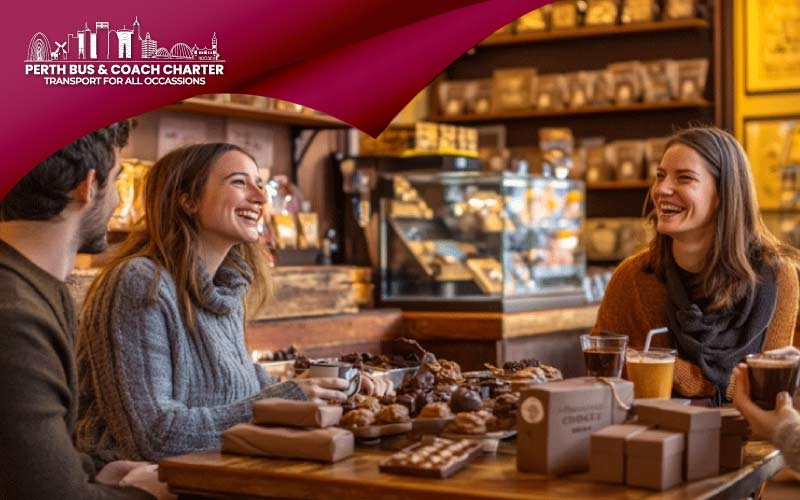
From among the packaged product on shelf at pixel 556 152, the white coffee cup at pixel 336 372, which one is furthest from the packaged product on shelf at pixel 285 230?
the white coffee cup at pixel 336 372

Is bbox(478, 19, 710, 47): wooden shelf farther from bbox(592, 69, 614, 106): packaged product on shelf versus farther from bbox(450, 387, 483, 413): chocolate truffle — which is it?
bbox(450, 387, 483, 413): chocolate truffle

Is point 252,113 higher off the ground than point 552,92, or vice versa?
point 552,92

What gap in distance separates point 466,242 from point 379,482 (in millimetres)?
3637

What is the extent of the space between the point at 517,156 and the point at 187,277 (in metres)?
4.94

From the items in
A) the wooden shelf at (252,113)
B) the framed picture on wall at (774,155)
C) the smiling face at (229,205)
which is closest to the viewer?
the smiling face at (229,205)

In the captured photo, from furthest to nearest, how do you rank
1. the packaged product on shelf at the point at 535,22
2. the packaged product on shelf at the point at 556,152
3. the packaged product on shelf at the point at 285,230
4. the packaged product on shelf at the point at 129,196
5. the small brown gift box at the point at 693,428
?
the packaged product on shelf at the point at 535,22 → the packaged product on shelf at the point at 556,152 → the packaged product on shelf at the point at 285,230 → the packaged product on shelf at the point at 129,196 → the small brown gift box at the point at 693,428

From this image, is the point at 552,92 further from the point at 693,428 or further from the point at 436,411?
the point at 693,428

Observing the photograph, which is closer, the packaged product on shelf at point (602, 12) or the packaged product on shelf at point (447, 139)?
the packaged product on shelf at point (447, 139)

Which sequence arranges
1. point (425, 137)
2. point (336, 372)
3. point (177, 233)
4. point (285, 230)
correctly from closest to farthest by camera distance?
point (336, 372)
point (177, 233)
point (285, 230)
point (425, 137)

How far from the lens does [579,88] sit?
7930 millimetres

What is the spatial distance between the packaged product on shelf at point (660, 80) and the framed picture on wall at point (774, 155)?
1.75 feet

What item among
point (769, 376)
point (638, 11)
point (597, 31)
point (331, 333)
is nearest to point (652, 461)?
point (769, 376)

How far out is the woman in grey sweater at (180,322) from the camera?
246cm

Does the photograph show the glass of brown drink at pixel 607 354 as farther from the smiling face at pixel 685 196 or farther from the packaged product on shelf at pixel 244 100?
the packaged product on shelf at pixel 244 100
